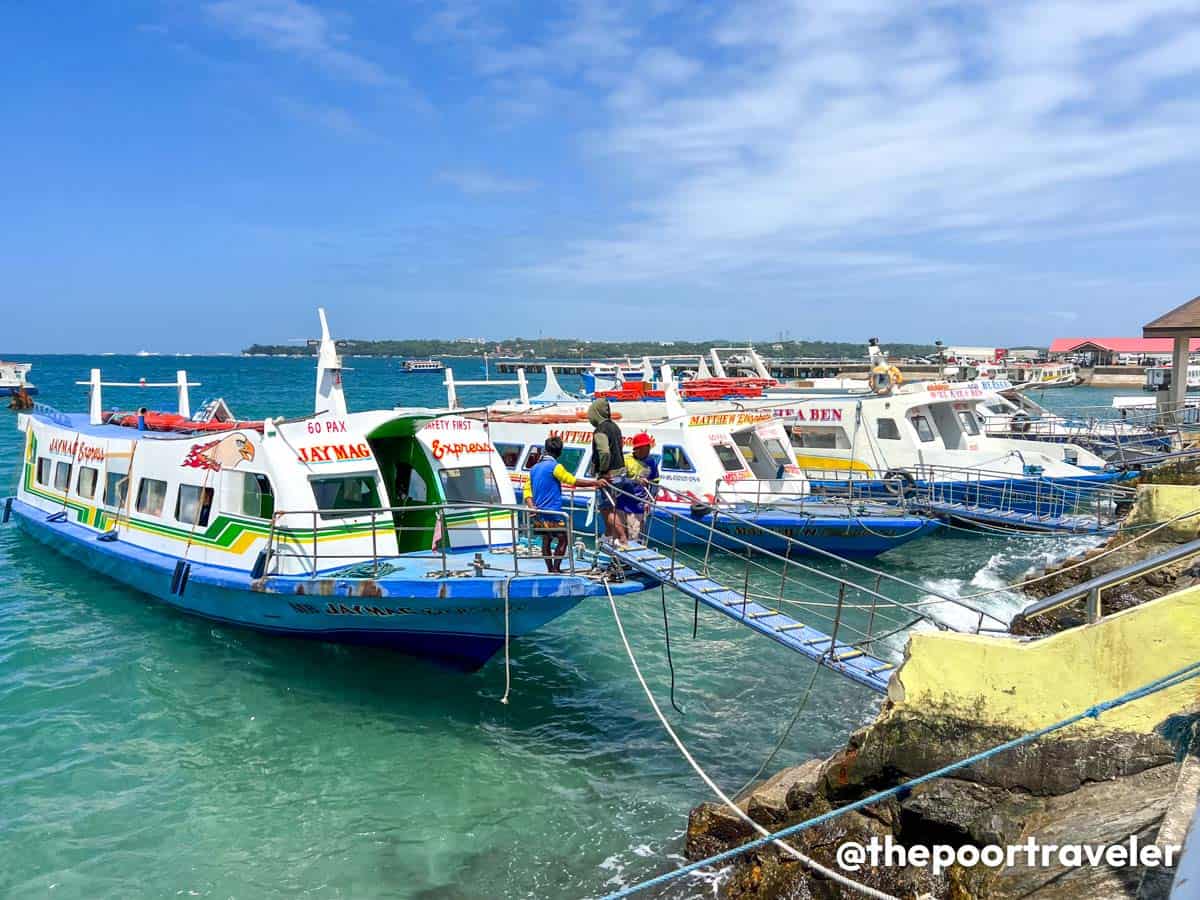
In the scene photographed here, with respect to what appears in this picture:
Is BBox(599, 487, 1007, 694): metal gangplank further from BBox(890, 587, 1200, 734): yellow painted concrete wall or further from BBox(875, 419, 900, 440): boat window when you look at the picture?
BBox(875, 419, 900, 440): boat window

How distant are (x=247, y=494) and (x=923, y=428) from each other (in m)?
18.6

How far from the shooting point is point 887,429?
2420cm

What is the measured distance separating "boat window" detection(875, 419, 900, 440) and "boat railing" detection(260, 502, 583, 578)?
13836 millimetres

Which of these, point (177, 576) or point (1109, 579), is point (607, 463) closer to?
point (1109, 579)

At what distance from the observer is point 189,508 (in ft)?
45.4

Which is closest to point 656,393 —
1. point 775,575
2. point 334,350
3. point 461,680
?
point 775,575

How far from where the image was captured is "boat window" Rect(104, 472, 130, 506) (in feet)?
51.4

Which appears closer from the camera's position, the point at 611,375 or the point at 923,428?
the point at 923,428

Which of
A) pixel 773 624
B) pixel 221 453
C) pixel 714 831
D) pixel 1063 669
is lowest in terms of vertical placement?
pixel 714 831

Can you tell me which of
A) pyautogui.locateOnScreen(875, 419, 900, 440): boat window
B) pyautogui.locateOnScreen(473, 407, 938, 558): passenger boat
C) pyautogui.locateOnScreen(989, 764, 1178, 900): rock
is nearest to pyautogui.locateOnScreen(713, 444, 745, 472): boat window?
pyautogui.locateOnScreen(473, 407, 938, 558): passenger boat

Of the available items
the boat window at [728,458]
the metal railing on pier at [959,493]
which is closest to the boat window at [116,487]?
the metal railing on pier at [959,493]

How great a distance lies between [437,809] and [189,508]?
7.21 meters

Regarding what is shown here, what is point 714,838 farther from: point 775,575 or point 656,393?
point 656,393

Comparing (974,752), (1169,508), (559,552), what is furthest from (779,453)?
(974,752)
